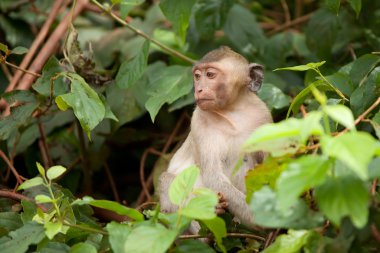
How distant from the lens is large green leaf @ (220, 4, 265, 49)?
280 inches

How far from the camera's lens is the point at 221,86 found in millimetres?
5156


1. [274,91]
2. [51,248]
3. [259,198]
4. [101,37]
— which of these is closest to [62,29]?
[101,37]

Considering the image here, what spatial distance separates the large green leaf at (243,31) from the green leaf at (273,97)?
1297 millimetres

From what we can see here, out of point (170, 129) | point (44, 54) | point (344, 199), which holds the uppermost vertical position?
point (344, 199)

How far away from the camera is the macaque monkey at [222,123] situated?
4945 millimetres

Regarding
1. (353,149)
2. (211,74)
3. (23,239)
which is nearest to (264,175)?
(353,149)

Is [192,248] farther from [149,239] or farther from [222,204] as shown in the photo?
[222,204]

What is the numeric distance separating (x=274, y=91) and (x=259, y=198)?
2880 millimetres

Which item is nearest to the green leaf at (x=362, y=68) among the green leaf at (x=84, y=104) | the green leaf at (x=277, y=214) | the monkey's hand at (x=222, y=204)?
the monkey's hand at (x=222, y=204)

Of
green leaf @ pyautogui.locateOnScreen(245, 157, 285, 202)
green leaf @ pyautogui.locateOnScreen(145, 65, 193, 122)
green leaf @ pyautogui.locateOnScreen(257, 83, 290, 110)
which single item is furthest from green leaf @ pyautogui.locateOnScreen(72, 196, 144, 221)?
green leaf @ pyautogui.locateOnScreen(257, 83, 290, 110)

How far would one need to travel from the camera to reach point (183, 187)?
10.9ft

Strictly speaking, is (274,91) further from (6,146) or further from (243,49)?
(6,146)

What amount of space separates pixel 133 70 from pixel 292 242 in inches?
105

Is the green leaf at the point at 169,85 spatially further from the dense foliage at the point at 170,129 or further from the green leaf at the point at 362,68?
the green leaf at the point at 362,68
